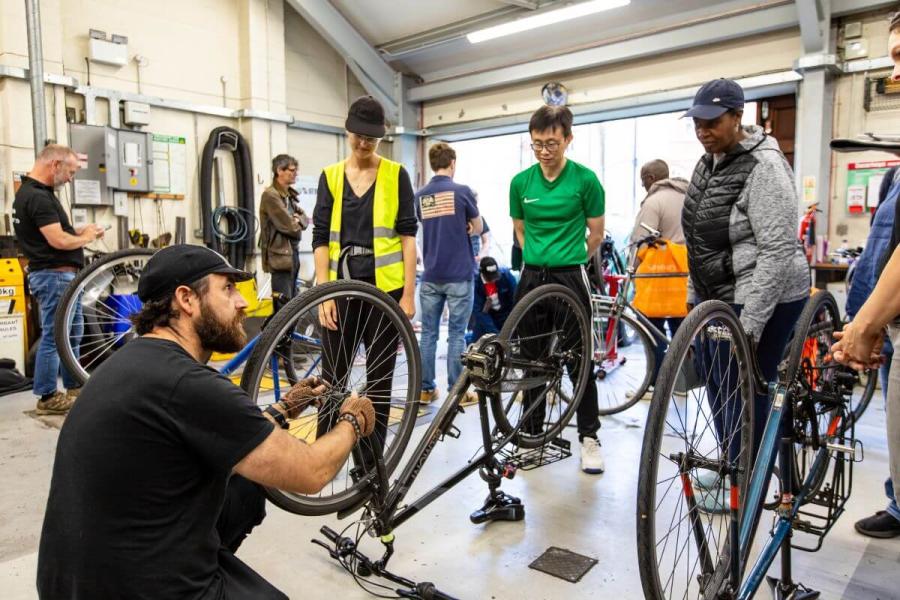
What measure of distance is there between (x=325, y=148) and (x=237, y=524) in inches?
248

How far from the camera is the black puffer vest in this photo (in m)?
2.04

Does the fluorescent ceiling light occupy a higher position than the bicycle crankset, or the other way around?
the fluorescent ceiling light

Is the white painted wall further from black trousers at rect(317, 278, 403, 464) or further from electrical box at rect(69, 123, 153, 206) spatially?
black trousers at rect(317, 278, 403, 464)

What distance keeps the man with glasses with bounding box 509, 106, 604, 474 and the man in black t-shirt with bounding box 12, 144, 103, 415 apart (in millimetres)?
2376

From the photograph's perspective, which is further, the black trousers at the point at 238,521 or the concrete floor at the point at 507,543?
the concrete floor at the point at 507,543

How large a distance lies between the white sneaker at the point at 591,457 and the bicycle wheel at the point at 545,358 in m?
0.33

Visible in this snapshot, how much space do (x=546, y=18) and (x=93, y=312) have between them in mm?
4544

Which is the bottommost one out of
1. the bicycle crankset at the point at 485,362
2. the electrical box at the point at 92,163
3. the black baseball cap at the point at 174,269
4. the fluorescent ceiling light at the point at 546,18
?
the bicycle crankset at the point at 485,362

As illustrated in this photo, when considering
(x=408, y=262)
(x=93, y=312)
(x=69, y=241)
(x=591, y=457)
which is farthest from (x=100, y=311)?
(x=591, y=457)

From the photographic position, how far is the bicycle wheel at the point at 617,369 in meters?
3.72

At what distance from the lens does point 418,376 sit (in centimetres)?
219

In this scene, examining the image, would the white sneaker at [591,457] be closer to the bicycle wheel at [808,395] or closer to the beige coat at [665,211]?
the bicycle wheel at [808,395]

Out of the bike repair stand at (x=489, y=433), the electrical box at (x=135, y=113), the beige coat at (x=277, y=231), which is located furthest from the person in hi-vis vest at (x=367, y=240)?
the electrical box at (x=135, y=113)

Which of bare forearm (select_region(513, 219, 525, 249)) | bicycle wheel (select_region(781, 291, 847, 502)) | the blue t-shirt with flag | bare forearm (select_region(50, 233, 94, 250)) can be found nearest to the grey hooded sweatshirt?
bicycle wheel (select_region(781, 291, 847, 502))
